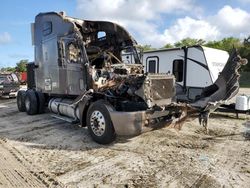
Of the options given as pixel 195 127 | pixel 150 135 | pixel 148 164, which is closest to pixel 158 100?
pixel 150 135

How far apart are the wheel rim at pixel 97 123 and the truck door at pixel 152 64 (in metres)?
7.31

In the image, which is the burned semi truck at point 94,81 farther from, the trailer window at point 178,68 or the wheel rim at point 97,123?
the trailer window at point 178,68

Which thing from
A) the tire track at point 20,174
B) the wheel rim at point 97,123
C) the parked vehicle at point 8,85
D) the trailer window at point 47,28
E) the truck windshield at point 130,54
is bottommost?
the tire track at point 20,174

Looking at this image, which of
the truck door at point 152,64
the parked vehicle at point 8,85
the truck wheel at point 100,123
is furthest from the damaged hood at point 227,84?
the parked vehicle at point 8,85

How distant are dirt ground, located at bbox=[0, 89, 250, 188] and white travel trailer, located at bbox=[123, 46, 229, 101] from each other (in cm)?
361

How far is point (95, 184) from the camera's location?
4.65m

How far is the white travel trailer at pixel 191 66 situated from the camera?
11.9 meters

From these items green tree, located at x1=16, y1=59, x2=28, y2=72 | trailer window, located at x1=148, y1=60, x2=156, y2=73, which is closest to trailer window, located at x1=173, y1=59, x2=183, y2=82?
trailer window, located at x1=148, y1=60, x2=156, y2=73

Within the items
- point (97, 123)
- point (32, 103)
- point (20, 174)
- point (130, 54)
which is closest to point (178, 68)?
point (130, 54)

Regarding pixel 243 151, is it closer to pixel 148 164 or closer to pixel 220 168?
pixel 220 168

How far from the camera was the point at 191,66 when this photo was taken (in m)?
12.4

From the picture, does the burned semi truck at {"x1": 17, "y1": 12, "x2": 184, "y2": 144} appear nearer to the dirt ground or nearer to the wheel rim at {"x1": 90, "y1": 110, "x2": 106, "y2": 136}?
the wheel rim at {"x1": 90, "y1": 110, "x2": 106, "y2": 136}

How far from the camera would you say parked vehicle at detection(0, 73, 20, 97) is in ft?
58.9

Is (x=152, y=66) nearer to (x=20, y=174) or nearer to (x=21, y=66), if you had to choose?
(x=20, y=174)
